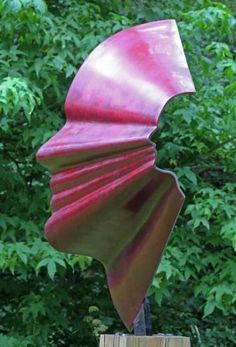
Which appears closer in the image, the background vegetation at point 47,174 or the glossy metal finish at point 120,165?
the glossy metal finish at point 120,165

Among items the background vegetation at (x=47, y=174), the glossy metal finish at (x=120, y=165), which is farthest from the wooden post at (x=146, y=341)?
the background vegetation at (x=47, y=174)

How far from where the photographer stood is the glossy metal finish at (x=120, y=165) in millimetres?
1786

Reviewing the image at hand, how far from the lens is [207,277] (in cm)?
321

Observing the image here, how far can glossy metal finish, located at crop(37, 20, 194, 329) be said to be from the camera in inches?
70.3

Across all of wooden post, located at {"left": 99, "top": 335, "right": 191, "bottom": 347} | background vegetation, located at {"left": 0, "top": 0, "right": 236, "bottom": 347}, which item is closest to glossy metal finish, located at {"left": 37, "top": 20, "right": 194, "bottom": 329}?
wooden post, located at {"left": 99, "top": 335, "right": 191, "bottom": 347}

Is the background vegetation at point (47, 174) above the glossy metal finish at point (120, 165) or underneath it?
underneath

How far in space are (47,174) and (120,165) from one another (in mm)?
1643

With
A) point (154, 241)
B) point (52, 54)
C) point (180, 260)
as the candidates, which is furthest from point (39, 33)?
point (154, 241)

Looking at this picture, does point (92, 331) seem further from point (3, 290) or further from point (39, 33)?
point (39, 33)

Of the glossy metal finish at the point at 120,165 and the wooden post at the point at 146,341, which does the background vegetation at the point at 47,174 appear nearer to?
the glossy metal finish at the point at 120,165

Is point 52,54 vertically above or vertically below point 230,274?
above

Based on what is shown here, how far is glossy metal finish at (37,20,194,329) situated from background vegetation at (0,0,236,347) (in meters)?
0.97

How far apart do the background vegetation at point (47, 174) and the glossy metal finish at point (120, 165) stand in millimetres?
967

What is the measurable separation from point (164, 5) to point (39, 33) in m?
0.77
